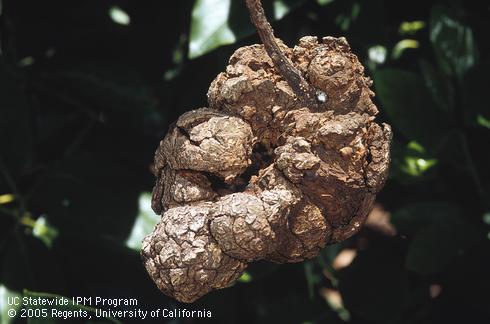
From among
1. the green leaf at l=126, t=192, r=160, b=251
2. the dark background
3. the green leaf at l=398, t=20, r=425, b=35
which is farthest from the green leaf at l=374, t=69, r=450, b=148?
the green leaf at l=126, t=192, r=160, b=251

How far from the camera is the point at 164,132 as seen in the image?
118 cm

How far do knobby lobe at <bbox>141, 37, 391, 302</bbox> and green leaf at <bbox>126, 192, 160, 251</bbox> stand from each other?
0.47 meters

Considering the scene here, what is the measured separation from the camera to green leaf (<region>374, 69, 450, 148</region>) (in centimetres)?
109

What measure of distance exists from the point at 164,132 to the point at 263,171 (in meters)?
0.56

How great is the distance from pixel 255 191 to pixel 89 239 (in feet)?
2.05

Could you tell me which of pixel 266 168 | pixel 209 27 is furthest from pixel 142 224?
pixel 266 168

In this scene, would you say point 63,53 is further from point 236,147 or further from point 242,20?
point 236,147

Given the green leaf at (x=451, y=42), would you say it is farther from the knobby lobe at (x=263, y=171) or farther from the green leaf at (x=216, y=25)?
the knobby lobe at (x=263, y=171)

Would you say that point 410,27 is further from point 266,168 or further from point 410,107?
point 266,168

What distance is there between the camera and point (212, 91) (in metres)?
0.65

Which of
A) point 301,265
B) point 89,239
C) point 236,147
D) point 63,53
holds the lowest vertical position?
point 301,265

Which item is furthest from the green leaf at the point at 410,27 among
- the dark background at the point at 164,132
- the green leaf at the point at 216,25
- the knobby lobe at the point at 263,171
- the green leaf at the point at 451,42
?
the knobby lobe at the point at 263,171

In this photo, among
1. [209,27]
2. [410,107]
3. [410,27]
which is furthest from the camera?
[410,27]

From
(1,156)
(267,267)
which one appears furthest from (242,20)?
(1,156)
